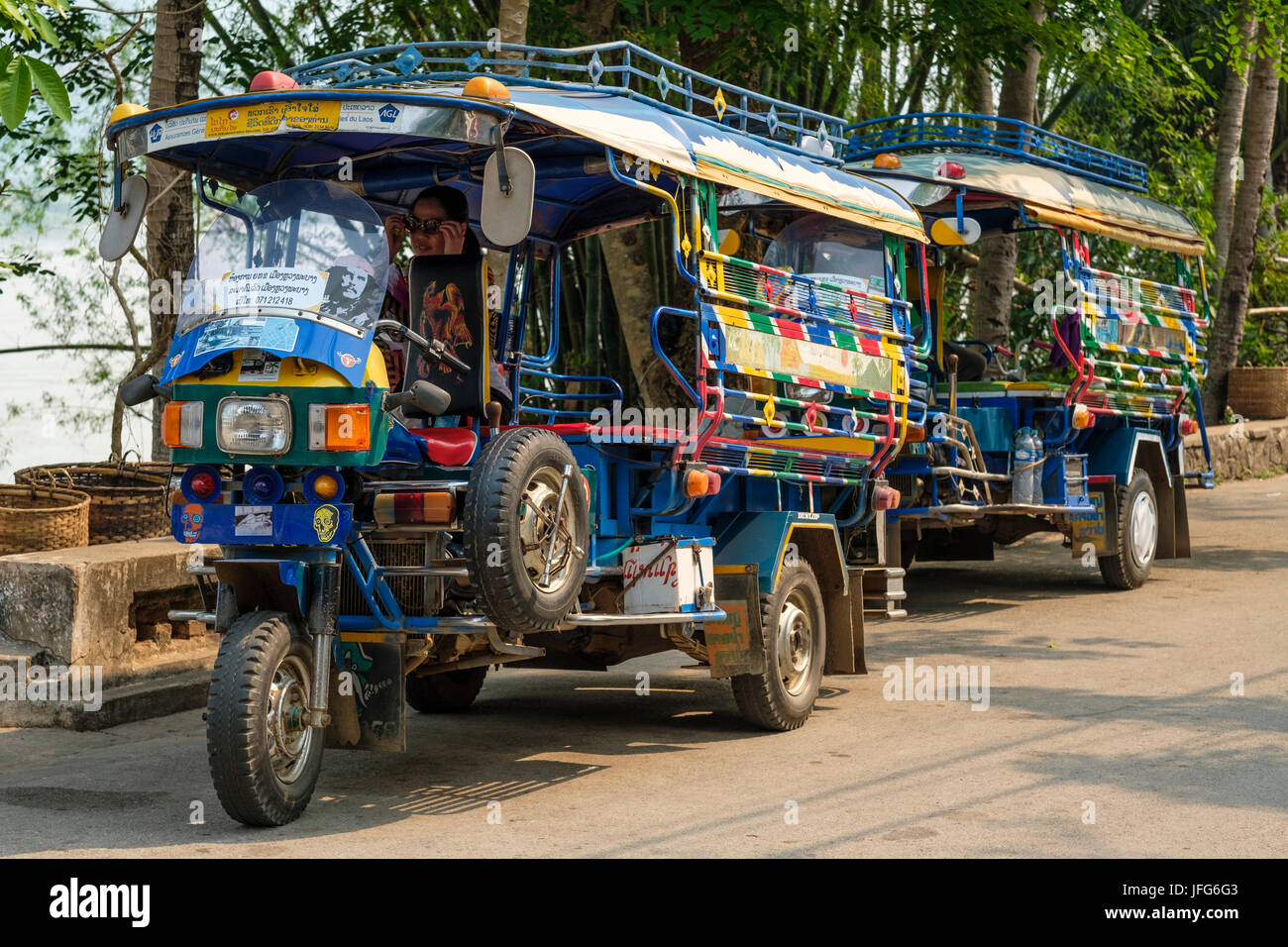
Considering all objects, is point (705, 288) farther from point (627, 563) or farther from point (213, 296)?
point (213, 296)

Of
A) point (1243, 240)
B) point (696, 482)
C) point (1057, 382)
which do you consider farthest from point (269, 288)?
point (1243, 240)

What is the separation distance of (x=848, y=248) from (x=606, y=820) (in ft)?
13.1

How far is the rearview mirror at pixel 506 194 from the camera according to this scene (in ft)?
20.3

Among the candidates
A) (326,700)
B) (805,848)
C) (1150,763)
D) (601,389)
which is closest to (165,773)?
(326,700)

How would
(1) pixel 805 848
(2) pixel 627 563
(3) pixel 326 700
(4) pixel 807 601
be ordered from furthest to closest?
1. (4) pixel 807 601
2. (2) pixel 627 563
3. (3) pixel 326 700
4. (1) pixel 805 848

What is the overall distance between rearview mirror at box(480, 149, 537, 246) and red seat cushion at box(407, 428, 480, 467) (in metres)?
0.96

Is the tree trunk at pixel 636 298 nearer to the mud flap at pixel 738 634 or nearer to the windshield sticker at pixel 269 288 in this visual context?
the mud flap at pixel 738 634

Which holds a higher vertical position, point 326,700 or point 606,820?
point 326,700

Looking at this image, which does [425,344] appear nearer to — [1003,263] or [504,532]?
[504,532]

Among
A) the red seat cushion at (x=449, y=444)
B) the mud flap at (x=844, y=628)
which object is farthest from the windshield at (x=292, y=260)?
the mud flap at (x=844, y=628)

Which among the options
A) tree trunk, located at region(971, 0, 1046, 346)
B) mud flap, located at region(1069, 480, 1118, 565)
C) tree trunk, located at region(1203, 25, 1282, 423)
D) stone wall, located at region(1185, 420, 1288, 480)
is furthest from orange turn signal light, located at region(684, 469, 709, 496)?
tree trunk, located at region(1203, 25, 1282, 423)

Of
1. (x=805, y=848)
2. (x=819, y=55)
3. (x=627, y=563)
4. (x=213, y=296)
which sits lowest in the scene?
(x=805, y=848)

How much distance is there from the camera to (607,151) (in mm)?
6910

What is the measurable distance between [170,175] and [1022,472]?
658cm
